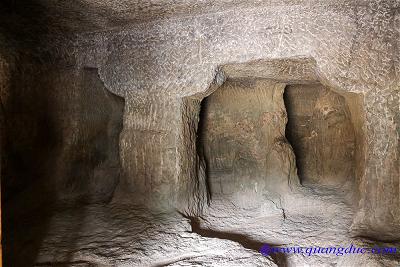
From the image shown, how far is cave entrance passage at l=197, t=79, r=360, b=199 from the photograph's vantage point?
4.17 meters

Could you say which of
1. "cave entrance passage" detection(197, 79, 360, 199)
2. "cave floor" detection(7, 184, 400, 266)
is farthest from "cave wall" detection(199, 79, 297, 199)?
"cave floor" detection(7, 184, 400, 266)

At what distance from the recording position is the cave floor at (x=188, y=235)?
238 cm

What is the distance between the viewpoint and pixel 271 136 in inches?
166

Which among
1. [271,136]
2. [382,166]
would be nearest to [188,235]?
[382,166]

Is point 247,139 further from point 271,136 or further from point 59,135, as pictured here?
point 59,135

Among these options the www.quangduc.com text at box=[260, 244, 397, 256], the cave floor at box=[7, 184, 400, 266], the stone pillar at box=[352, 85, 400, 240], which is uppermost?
the stone pillar at box=[352, 85, 400, 240]

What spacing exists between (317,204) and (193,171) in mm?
1688

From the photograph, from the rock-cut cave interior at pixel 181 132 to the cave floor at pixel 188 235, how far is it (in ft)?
0.05

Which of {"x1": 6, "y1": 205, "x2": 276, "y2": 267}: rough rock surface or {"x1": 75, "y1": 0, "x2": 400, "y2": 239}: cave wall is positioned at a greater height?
{"x1": 75, "y1": 0, "x2": 400, "y2": 239}: cave wall

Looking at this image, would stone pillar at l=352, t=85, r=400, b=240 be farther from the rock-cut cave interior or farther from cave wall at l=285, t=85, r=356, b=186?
cave wall at l=285, t=85, r=356, b=186

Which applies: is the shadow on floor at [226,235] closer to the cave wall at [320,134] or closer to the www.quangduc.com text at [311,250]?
the www.quangduc.com text at [311,250]

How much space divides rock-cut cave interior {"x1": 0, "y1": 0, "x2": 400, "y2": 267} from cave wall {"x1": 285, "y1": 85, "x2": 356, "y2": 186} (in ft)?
1.25

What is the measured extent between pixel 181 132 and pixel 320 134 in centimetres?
267

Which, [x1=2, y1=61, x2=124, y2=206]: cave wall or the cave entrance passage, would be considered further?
the cave entrance passage
